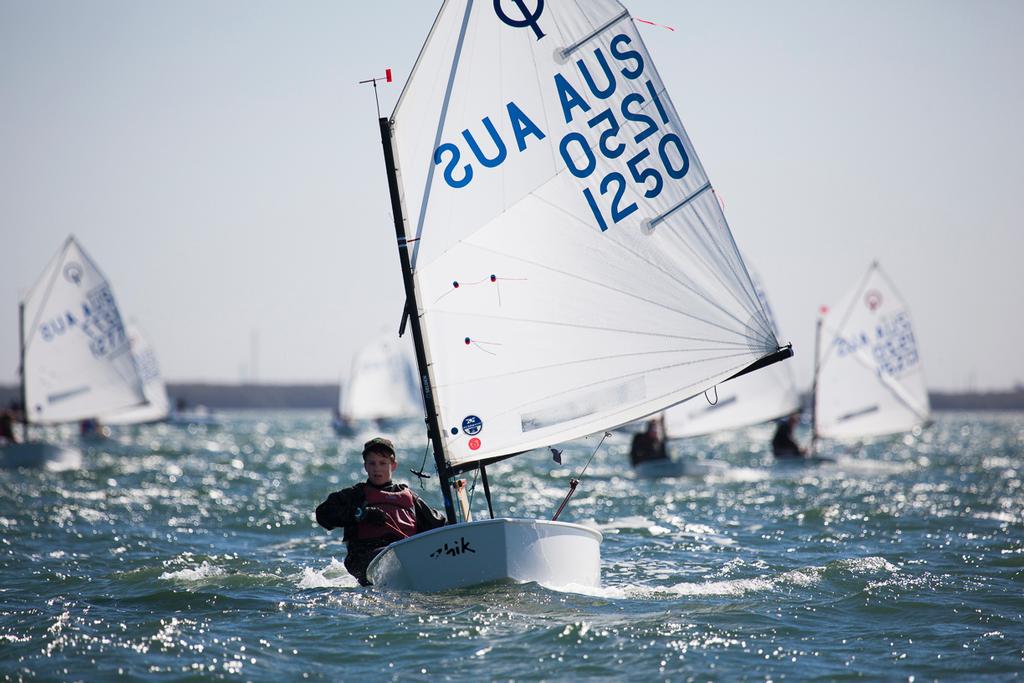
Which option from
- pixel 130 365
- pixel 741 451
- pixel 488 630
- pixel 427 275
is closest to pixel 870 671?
pixel 488 630

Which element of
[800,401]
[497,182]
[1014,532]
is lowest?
[1014,532]

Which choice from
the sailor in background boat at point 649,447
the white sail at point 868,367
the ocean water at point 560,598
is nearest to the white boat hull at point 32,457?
the ocean water at point 560,598

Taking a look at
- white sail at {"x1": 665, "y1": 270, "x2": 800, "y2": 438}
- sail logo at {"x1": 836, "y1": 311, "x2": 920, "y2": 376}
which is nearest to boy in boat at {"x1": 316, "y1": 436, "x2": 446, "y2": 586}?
white sail at {"x1": 665, "y1": 270, "x2": 800, "y2": 438}

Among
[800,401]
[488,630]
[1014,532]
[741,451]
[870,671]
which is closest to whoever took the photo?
[870,671]

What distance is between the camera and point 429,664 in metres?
7.02

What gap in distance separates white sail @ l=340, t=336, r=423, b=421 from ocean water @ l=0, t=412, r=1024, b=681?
37.4m

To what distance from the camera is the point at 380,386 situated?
5806 cm

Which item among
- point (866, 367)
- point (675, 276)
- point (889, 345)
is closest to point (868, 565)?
point (675, 276)

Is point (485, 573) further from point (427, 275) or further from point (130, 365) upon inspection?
point (130, 365)

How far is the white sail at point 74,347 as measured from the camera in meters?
26.4

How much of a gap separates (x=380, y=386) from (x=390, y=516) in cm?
4934

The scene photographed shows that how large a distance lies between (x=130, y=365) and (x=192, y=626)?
2174 centimetres

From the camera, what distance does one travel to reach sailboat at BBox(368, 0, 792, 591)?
9305 millimetres

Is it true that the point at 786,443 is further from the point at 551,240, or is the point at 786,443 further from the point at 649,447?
the point at 551,240
